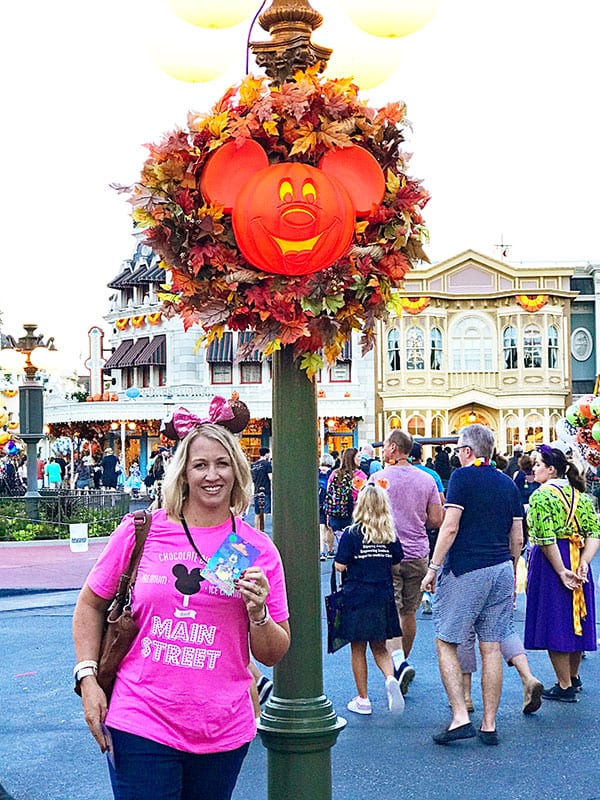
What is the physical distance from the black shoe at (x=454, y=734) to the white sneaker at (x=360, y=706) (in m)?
0.85

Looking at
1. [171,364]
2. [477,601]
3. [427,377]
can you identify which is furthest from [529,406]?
[477,601]

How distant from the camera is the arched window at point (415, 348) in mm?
48719

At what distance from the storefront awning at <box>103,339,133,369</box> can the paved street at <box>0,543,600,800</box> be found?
145ft

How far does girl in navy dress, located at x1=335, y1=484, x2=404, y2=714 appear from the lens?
7746 mm

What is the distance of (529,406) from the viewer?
48812 millimetres

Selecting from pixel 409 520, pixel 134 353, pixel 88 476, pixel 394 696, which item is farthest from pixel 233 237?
pixel 134 353

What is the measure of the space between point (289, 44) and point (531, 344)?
45425mm

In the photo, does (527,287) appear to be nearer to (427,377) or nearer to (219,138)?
(427,377)

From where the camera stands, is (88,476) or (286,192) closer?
(286,192)

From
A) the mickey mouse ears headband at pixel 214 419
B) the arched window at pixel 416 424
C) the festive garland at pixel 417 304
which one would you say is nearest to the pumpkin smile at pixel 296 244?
the mickey mouse ears headband at pixel 214 419

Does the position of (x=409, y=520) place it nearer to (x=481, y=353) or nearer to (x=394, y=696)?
(x=394, y=696)

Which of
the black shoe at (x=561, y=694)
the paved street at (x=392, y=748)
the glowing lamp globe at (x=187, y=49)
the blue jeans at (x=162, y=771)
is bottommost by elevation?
the paved street at (x=392, y=748)

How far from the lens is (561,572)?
8.14 metres

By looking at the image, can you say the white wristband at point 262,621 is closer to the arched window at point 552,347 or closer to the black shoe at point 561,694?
the black shoe at point 561,694
